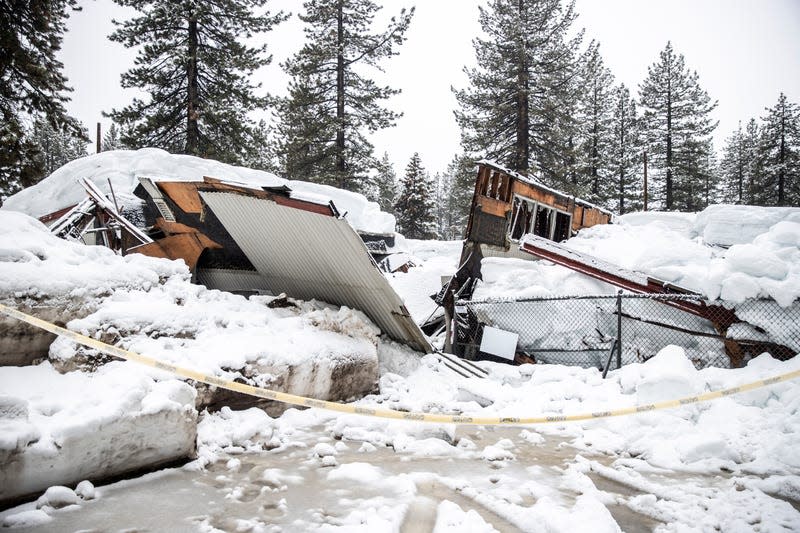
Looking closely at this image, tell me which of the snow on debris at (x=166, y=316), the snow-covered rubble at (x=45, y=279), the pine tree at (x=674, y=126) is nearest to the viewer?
the snow-covered rubble at (x=45, y=279)

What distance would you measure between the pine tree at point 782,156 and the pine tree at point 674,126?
18.8ft

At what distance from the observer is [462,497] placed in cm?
294

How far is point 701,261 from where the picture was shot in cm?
771

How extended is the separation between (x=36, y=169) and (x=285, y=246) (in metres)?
9.72

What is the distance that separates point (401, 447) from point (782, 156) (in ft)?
141

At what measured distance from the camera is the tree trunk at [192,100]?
53.3 feet

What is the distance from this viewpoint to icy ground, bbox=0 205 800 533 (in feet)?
8.53

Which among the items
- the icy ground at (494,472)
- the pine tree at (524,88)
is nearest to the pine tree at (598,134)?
the pine tree at (524,88)

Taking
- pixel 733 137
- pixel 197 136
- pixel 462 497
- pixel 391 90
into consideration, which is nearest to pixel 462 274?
pixel 462 497

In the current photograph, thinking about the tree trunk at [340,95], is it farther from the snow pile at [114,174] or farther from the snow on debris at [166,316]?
the snow on debris at [166,316]

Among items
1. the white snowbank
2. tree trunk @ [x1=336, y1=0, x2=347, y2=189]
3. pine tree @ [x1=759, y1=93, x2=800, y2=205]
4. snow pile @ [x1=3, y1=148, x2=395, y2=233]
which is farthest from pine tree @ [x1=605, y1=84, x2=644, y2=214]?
the white snowbank

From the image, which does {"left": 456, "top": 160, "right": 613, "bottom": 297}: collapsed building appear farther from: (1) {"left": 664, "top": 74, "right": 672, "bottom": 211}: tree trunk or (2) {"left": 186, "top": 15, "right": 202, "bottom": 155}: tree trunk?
(1) {"left": 664, "top": 74, "right": 672, "bottom": 211}: tree trunk

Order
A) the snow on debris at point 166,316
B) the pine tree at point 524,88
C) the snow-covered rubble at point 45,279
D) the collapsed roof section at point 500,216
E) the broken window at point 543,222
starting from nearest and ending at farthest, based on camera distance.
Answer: the snow-covered rubble at point 45,279
the snow on debris at point 166,316
the collapsed roof section at point 500,216
the broken window at point 543,222
the pine tree at point 524,88

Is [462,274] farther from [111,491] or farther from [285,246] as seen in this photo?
[111,491]
